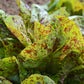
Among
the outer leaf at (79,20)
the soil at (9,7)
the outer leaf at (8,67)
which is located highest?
the soil at (9,7)

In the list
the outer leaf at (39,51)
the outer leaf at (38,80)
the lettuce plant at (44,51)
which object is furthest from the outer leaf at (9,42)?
the outer leaf at (38,80)

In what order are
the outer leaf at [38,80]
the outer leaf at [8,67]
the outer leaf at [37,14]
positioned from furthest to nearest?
the outer leaf at [37,14], the outer leaf at [8,67], the outer leaf at [38,80]

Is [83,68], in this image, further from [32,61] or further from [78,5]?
[78,5]

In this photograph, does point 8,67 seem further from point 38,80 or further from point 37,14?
point 37,14

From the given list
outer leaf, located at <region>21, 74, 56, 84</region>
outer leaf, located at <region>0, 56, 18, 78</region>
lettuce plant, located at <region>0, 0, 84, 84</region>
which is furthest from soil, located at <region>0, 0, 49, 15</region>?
outer leaf, located at <region>21, 74, 56, 84</region>

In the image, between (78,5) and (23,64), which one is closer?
(23,64)

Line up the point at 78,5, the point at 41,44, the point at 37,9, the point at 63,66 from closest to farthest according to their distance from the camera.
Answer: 1. the point at 41,44
2. the point at 63,66
3. the point at 37,9
4. the point at 78,5

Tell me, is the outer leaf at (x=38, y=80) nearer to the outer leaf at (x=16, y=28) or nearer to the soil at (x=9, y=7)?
the outer leaf at (x=16, y=28)

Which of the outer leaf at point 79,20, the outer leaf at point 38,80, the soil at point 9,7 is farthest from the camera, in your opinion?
the soil at point 9,7

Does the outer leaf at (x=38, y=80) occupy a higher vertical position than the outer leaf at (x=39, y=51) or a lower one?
lower

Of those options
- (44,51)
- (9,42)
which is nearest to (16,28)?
(9,42)

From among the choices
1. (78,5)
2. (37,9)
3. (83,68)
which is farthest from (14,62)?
(78,5)
